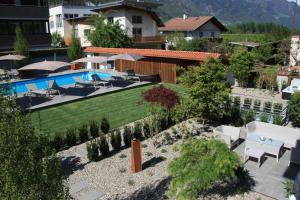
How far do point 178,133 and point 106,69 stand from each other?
66.2ft

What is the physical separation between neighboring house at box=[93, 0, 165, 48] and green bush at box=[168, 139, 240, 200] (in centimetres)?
3978

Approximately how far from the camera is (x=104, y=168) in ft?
38.4

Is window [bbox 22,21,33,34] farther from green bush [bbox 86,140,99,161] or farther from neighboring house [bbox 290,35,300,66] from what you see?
green bush [bbox 86,140,99,161]

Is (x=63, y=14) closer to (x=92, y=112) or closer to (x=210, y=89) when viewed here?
(x=92, y=112)

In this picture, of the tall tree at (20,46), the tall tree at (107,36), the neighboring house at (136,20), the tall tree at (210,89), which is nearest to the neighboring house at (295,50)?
the tall tree at (107,36)

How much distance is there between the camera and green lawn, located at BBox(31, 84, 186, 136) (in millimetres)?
16953

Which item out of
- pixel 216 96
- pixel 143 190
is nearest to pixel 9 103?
pixel 143 190

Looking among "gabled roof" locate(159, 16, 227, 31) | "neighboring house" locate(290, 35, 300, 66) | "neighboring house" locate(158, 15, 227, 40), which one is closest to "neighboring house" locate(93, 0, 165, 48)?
"neighboring house" locate(158, 15, 227, 40)

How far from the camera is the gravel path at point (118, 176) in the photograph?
9.91 meters

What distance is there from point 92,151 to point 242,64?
52.0 feet

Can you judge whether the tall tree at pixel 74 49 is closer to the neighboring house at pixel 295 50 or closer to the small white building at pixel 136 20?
the small white building at pixel 136 20

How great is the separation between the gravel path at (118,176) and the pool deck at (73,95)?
8422 millimetres

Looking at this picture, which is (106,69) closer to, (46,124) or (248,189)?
(46,124)

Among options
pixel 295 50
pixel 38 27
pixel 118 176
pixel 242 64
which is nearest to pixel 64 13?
pixel 38 27
